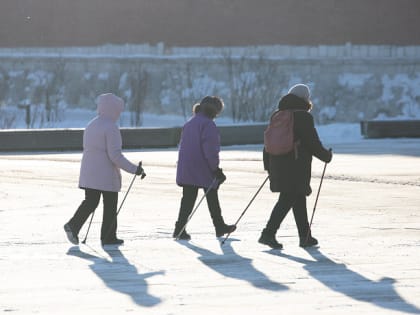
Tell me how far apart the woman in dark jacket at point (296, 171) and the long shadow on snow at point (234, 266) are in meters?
0.48

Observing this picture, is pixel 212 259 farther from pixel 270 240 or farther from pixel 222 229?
pixel 222 229

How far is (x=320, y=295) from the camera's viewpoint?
8141 millimetres

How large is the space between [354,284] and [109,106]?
320 centimetres

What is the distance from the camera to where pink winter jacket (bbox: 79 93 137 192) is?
431 inches

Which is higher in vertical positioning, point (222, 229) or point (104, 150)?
point (104, 150)

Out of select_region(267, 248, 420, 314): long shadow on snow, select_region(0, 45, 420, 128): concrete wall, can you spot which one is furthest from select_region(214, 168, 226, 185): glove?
select_region(0, 45, 420, 128): concrete wall

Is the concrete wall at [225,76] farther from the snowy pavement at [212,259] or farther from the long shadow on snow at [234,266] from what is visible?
the long shadow on snow at [234,266]

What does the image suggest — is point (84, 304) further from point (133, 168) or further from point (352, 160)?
point (352, 160)

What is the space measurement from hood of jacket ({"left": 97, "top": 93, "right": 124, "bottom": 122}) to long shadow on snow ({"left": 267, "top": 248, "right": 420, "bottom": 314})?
1939 mm

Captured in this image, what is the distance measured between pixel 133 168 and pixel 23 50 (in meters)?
54.1

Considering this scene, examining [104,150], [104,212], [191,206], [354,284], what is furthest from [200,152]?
[354,284]

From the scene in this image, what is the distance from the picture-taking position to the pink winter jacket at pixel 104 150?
35.9 feet

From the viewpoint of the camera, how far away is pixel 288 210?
10.7 metres

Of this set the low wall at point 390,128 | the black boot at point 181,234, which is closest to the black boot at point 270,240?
the black boot at point 181,234
